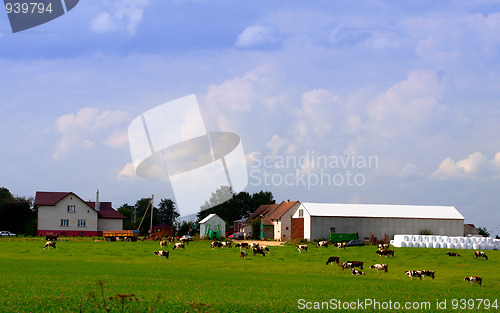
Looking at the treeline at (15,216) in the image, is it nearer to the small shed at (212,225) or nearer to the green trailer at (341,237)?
the small shed at (212,225)

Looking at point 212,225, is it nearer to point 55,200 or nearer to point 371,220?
point 55,200

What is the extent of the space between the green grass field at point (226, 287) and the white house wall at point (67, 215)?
52451 millimetres

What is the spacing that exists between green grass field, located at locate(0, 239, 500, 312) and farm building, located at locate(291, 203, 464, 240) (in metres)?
32.3

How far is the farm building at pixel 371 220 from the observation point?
8019cm

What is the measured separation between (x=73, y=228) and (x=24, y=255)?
51.5 metres

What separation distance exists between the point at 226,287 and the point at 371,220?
2313 inches

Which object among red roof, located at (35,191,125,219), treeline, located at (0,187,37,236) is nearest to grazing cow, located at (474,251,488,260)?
red roof, located at (35,191,125,219)

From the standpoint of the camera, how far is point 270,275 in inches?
1347

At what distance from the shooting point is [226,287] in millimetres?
26016

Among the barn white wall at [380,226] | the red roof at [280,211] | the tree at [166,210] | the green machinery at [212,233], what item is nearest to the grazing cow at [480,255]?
the barn white wall at [380,226]

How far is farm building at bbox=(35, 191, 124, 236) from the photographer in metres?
96.3

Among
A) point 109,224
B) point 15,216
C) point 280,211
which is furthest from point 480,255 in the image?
point 15,216

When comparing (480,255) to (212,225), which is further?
(212,225)

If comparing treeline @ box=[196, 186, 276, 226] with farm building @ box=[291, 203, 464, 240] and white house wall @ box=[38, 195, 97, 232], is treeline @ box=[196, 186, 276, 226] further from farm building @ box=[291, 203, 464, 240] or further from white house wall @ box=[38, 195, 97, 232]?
farm building @ box=[291, 203, 464, 240]
